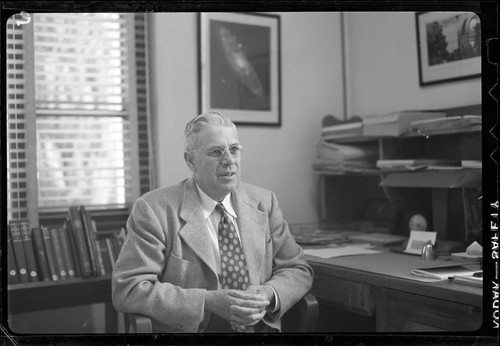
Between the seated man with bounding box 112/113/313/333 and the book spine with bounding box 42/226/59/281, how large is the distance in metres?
0.15

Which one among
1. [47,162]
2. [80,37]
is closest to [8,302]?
[47,162]

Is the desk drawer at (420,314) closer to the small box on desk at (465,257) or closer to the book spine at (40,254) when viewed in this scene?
the small box on desk at (465,257)

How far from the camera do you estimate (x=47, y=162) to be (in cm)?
141

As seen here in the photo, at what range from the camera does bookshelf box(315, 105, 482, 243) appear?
1425 millimetres

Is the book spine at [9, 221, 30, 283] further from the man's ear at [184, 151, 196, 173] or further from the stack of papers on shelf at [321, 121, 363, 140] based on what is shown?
the stack of papers on shelf at [321, 121, 363, 140]

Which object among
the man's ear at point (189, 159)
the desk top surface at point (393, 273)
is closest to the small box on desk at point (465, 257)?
the desk top surface at point (393, 273)

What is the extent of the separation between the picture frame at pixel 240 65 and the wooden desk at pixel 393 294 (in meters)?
0.39

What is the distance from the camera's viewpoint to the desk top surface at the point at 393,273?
1373mm

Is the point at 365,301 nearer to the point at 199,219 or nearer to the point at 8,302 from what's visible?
the point at 199,219

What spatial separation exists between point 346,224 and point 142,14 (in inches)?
27.1

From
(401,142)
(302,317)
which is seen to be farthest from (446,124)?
(302,317)
